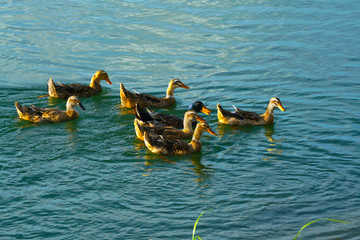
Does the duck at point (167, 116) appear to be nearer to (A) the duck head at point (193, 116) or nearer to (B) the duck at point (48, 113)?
(A) the duck head at point (193, 116)

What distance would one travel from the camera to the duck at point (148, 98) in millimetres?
13555

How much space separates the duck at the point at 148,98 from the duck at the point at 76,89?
134cm

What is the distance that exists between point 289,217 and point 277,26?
1244cm

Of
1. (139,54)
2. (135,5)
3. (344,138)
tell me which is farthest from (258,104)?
(135,5)

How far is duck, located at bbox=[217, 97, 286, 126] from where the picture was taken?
12.5 metres

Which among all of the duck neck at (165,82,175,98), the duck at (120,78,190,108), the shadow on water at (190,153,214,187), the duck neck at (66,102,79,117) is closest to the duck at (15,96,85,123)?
the duck neck at (66,102,79,117)

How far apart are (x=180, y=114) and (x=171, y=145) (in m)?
2.81

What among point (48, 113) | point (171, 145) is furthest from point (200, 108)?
point (48, 113)

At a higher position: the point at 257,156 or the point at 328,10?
the point at 328,10

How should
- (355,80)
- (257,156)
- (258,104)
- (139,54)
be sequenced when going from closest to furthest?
(257,156), (258,104), (355,80), (139,54)

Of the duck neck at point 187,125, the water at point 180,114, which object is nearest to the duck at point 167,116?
the duck neck at point 187,125

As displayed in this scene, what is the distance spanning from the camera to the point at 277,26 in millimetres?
19906

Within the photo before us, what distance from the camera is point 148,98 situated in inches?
548

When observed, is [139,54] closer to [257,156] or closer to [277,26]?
[277,26]
